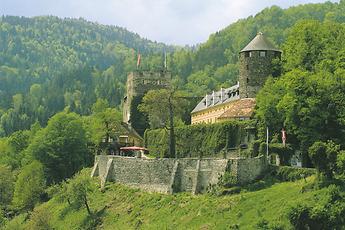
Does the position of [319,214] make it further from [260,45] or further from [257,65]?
[260,45]

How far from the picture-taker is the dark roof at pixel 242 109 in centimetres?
6688

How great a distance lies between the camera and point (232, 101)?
7556 cm

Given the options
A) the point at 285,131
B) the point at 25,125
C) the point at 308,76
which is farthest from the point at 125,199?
the point at 25,125

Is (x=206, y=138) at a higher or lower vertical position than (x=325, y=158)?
higher

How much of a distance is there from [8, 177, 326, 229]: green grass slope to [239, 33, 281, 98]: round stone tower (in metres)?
16.2

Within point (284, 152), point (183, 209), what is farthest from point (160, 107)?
point (183, 209)

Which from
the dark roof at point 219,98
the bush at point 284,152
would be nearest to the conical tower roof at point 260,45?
the dark roof at point 219,98

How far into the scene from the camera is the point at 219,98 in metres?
84.1

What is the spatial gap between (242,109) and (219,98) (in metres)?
16.0

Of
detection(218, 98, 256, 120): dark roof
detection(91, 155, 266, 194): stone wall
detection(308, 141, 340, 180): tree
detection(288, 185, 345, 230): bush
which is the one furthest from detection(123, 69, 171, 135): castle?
detection(288, 185, 345, 230): bush

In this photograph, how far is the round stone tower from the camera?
6969 cm

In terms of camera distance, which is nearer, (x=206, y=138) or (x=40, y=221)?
(x=40, y=221)

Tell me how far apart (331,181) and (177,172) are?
16399mm

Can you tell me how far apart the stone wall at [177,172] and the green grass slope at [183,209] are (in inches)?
35.8
